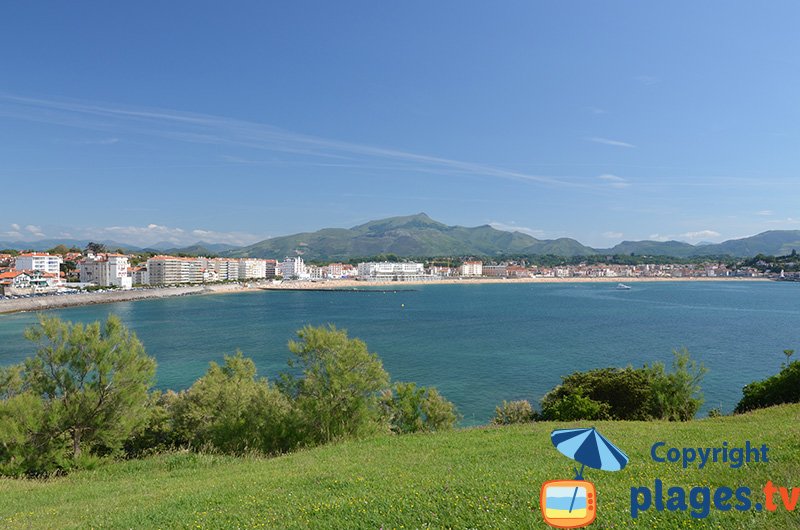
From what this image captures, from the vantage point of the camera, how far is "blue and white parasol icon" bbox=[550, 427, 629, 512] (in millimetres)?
4980

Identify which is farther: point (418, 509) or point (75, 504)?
point (75, 504)

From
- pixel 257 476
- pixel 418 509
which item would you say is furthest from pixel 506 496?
pixel 257 476

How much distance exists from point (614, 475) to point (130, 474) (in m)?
11.5

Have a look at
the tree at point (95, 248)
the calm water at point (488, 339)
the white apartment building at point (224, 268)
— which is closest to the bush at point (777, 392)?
the calm water at point (488, 339)

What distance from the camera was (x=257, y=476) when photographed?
9.20 meters

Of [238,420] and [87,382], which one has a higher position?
[87,382]

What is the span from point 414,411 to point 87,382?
39.1 feet

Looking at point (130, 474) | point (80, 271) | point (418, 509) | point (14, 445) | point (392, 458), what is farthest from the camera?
point (80, 271)

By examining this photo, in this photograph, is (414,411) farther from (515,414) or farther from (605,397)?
(605,397)

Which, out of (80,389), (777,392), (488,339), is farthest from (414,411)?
(488,339)

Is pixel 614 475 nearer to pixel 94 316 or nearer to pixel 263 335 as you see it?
pixel 263 335

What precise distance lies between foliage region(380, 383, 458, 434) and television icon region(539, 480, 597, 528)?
13885mm

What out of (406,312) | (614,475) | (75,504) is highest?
(614,475)

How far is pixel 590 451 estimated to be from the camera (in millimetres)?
5094
